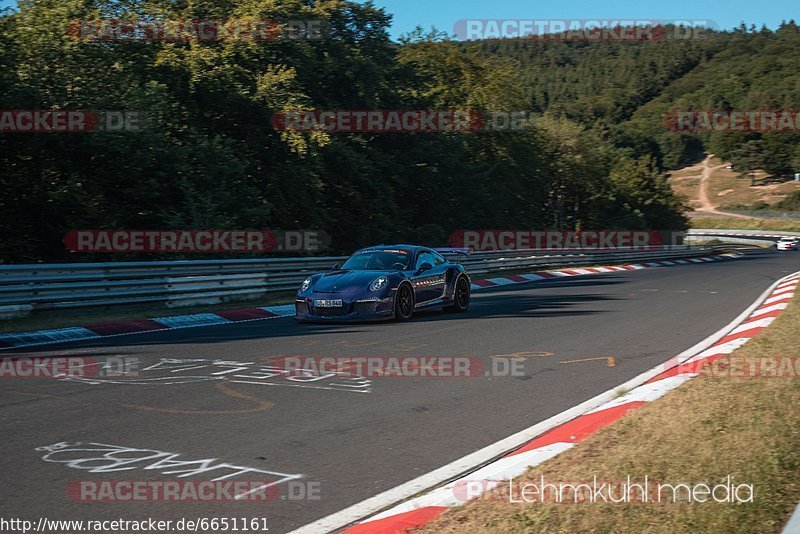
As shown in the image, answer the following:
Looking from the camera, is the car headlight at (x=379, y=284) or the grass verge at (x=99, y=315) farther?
the car headlight at (x=379, y=284)

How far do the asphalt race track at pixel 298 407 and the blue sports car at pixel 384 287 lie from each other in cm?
35

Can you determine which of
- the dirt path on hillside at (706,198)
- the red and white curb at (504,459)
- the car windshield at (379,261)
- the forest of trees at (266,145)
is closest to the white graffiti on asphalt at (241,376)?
the red and white curb at (504,459)

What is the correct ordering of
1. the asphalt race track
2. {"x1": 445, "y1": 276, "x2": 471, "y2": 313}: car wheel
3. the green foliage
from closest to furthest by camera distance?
1. the asphalt race track
2. {"x1": 445, "y1": 276, "x2": 471, "y2": 313}: car wheel
3. the green foliage

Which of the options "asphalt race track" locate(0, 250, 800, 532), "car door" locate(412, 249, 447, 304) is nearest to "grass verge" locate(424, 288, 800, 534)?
"asphalt race track" locate(0, 250, 800, 532)

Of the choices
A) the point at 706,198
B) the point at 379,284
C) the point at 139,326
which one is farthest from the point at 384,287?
the point at 706,198

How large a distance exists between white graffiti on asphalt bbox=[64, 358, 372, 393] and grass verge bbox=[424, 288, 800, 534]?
293 cm

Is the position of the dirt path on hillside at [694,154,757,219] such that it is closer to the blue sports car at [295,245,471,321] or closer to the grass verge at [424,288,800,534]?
the blue sports car at [295,245,471,321]

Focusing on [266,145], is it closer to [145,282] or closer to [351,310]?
[145,282]

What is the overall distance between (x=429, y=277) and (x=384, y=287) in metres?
1.57

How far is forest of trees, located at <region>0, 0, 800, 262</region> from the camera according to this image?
2066 centimetres

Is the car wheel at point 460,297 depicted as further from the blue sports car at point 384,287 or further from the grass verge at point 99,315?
the grass verge at point 99,315

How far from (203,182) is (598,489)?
20.9m

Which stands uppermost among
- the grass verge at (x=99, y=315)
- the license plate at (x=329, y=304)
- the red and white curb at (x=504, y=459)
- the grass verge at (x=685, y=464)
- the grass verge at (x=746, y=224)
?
the grass verge at (x=746, y=224)

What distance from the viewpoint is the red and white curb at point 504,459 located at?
4.31m
